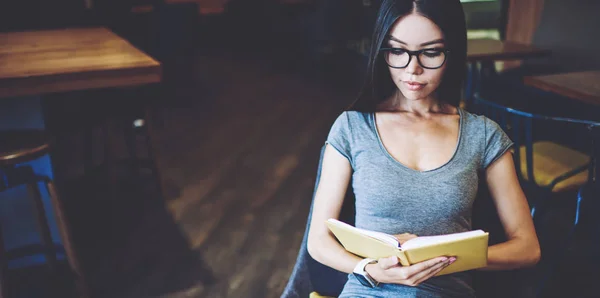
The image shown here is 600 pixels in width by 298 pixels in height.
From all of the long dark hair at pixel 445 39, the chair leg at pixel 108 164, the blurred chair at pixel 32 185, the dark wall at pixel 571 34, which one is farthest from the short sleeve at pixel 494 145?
the dark wall at pixel 571 34

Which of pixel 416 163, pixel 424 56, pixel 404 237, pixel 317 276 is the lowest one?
pixel 317 276

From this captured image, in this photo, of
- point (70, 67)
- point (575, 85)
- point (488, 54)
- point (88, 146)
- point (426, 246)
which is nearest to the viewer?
point (426, 246)

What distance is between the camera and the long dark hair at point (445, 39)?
1174mm

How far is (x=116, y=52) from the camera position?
2.36 metres

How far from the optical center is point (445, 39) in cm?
119

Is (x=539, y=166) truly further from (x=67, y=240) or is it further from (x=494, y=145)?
(x=67, y=240)

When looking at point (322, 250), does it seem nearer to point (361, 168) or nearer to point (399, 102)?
point (361, 168)

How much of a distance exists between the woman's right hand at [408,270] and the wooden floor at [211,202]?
1.27 metres

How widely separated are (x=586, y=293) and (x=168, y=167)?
2.61 metres

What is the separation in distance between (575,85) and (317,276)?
182 cm

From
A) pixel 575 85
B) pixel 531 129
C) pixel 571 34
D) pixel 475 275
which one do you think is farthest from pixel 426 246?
pixel 571 34

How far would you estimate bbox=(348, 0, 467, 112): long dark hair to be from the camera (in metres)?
1.17

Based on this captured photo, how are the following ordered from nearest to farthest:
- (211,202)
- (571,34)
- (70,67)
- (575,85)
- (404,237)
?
(404,237) → (70,67) → (575,85) → (211,202) → (571,34)

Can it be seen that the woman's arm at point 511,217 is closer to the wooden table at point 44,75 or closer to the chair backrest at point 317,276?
the chair backrest at point 317,276
